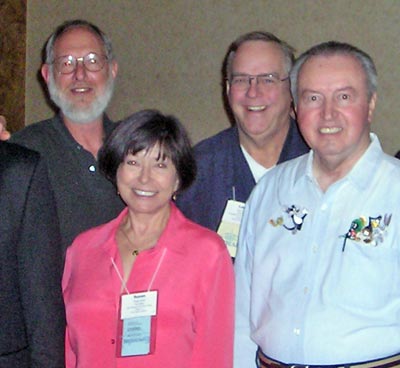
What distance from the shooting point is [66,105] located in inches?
114

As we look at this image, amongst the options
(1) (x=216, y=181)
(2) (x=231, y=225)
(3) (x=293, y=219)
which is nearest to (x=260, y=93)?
(1) (x=216, y=181)

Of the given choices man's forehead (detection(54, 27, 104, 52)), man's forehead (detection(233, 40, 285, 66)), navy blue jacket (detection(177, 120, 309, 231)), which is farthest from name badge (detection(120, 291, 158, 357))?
man's forehead (detection(54, 27, 104, 52))

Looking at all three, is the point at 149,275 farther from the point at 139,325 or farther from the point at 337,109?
the point at 337,109

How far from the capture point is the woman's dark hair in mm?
2363

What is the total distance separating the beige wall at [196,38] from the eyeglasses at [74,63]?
200cm

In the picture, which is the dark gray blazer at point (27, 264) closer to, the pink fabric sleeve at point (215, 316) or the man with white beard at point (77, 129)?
the pink fabric sleeve at point (215, 316)

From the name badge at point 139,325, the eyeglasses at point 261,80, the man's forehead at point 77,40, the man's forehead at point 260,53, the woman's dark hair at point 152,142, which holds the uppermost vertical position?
the man's forehead at point 77,40

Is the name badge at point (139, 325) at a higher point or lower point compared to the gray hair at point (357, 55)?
lower

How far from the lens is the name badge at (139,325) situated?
219 centimetres

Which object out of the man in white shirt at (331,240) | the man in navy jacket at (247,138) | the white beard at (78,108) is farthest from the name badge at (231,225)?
the white beard at (78,108)

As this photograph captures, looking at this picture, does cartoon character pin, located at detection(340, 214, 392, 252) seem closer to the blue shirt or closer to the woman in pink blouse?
the blue shirt

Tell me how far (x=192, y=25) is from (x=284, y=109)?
2.20 m

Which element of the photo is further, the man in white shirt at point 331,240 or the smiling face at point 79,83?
the smiling face at point 79,83

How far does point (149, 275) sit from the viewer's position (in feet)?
7.43
